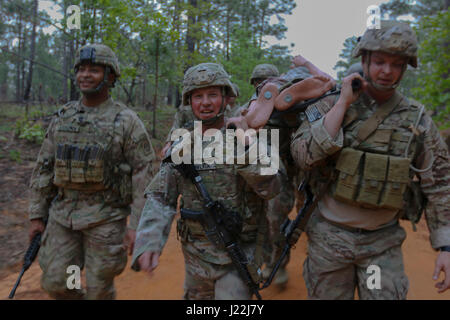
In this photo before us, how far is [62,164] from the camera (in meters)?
3.04

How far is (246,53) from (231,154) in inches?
450

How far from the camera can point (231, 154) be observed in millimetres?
2275

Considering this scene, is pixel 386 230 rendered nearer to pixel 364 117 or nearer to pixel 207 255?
pixel 364 117

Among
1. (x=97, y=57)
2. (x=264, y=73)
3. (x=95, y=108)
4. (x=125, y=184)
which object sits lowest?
(x=125, y=184)

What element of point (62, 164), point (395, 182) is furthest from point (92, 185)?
point (395, 182)

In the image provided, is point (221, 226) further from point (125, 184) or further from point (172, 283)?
point (172, 283)

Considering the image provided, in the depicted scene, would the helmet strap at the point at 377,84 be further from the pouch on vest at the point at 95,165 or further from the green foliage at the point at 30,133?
the green foliage at the point at 30,133

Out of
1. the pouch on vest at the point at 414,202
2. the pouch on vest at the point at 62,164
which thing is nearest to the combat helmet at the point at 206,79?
the pouch on vest at the point at 62,164

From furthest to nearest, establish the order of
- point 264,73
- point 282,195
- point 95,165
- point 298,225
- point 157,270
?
1. point 264,73
2. point 157,270
3. point 282,195
4. point 95,165
5. point 298,225

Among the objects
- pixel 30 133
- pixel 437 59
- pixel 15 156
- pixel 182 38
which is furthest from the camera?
pixel 182 38

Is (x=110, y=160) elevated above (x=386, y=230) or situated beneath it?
elevated above

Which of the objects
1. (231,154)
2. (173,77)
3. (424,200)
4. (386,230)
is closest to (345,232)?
(386,230)

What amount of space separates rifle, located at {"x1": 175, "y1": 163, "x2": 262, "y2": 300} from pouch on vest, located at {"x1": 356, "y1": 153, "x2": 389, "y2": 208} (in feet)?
3.08

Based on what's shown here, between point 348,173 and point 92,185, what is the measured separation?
93.3 inches
